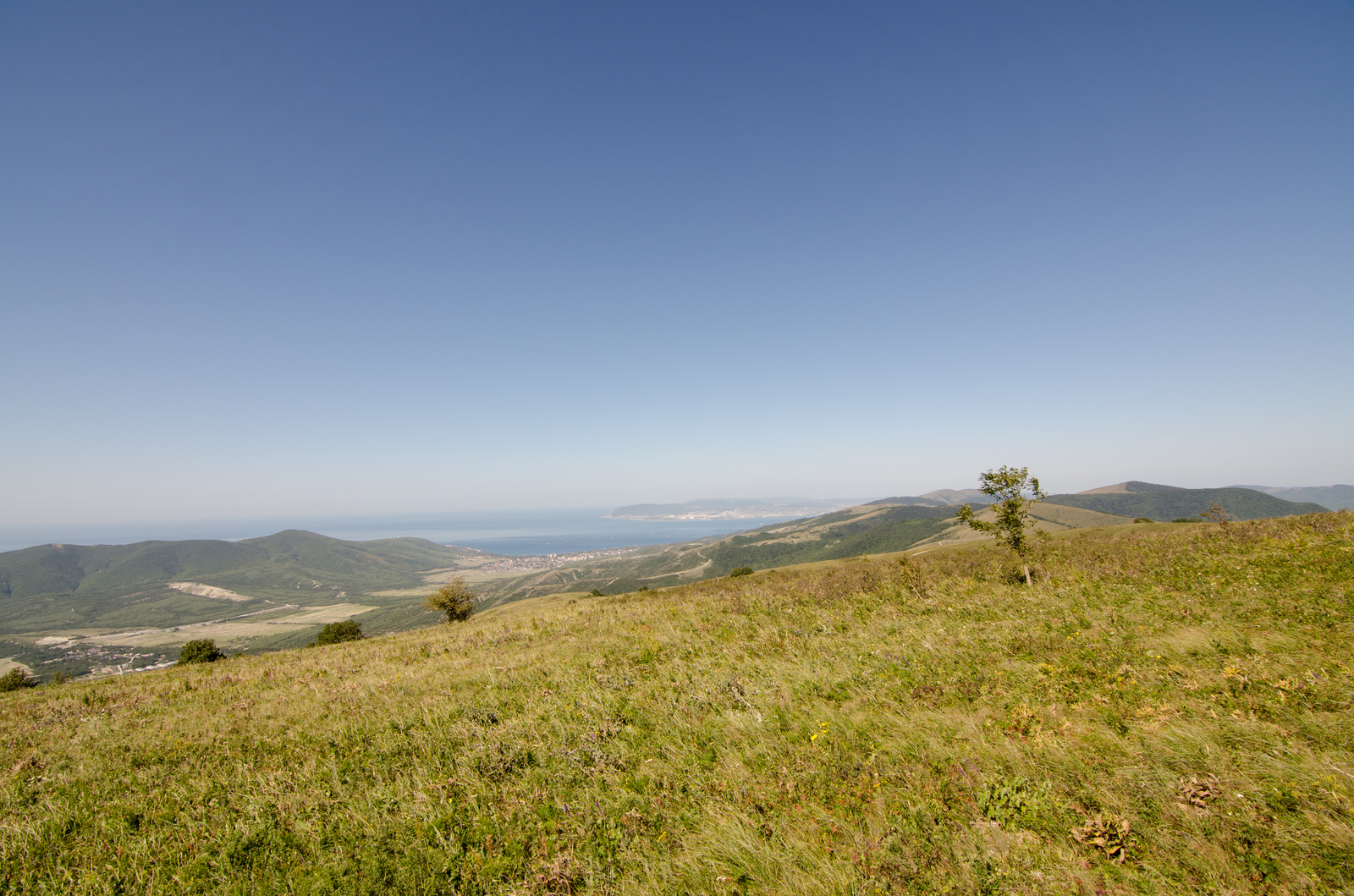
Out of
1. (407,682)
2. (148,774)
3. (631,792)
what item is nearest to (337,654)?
(407,682)

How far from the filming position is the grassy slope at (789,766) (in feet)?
16.5

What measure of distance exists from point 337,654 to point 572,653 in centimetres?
1447

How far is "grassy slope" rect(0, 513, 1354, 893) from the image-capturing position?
503 cm

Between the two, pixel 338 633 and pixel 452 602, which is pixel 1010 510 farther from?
pixel 338 633

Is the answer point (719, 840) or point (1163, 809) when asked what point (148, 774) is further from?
point (1163, 809)

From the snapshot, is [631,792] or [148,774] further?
[148,774]

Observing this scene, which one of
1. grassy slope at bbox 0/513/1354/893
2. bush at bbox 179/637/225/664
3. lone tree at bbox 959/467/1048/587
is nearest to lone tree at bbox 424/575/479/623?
bush at bbox 179/637/225/664

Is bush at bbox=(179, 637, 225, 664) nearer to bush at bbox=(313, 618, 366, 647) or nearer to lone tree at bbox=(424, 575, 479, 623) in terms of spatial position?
bush at bbox=(313, 618, 366, 647)

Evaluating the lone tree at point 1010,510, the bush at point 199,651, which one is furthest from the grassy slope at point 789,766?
the bush at point 199,651

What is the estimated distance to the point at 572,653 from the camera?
15.0m

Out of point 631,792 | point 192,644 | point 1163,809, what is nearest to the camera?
point 1163,809

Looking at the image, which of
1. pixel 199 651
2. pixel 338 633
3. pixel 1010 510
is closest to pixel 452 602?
pixel 338 633

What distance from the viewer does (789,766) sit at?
23.2 feet

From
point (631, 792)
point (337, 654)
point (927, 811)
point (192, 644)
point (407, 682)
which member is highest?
point (927, 811)
